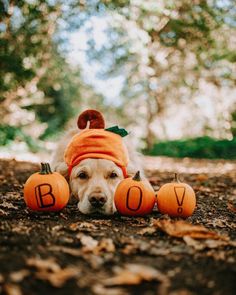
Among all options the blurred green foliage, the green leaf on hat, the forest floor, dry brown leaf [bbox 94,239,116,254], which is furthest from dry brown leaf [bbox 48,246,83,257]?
the blurred green foliage

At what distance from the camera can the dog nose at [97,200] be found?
3.51 meters

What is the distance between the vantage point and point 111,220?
3.43m

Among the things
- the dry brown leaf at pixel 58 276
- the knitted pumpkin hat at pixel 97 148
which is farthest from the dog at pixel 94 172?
the dry brown leaf at pixel 58 276

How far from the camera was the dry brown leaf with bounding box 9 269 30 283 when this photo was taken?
5.82ft

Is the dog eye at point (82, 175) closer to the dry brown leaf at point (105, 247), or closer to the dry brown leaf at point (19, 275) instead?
the dry brown leaf at point (105, 247)

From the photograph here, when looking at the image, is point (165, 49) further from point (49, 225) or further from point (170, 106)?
point (49, 225)

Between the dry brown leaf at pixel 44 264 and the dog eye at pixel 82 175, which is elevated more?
the dog eye at pixel 82 175

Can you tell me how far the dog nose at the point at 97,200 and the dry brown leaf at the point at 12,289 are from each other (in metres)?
1.82

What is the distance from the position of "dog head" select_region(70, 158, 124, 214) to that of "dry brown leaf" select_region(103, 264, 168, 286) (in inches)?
62.2

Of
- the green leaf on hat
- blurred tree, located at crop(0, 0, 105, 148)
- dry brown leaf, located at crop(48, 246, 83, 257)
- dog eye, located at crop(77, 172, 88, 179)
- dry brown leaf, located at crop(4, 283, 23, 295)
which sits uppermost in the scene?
blurred tree, located at crop(0, 0, 105, 148)

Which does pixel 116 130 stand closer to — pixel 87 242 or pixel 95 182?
pixel 95 182

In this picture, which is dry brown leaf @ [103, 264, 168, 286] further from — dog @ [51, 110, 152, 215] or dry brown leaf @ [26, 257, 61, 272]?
dog @ [51, 110, 152, 215]

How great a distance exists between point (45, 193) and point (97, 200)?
0.49 metres

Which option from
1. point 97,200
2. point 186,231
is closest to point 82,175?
point 97,200
